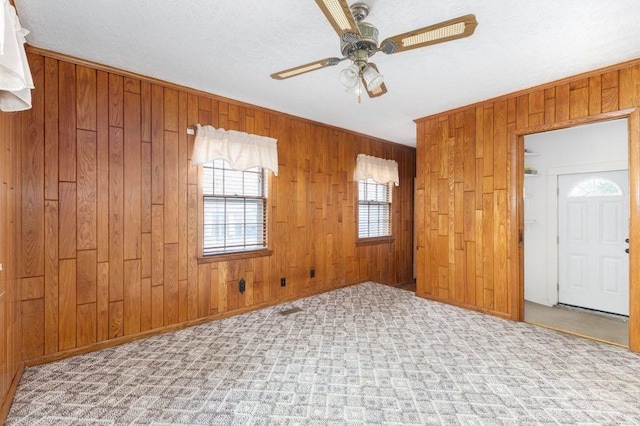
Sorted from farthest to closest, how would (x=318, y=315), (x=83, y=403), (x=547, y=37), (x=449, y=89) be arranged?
(x=318, y=315) → (x=449, y=89) → (x=547, y=37) → (x=83, y=403)

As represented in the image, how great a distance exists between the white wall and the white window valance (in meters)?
3.70

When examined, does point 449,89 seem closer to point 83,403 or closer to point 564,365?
point 564,365

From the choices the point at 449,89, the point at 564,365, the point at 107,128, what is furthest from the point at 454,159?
the point at 107,128

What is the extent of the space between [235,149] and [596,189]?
193 inches

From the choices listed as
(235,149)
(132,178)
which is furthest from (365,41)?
(132,178)

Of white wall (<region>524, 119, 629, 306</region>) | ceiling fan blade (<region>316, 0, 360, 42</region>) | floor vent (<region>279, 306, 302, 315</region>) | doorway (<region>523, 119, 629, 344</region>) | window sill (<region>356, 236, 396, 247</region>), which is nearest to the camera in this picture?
ceiling fan blade (<region>316, 0, 360, 42</region>)

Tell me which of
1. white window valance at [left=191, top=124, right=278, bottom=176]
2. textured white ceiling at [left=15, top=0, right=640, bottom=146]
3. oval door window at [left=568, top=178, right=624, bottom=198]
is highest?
textured white ceiling at [left=15, top=0, right=640, bottom=146]

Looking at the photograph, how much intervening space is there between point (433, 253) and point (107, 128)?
409 centimetres

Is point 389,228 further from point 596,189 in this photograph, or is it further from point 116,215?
point 116,215

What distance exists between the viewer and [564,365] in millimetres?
2498

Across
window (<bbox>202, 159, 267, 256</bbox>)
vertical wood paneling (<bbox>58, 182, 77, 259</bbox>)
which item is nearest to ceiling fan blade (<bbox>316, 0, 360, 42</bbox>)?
window (<bbox>202, 159, 267, 256</bbox>)

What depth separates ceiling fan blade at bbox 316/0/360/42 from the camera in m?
1.47

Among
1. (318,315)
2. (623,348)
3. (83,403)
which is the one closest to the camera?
(83,403)

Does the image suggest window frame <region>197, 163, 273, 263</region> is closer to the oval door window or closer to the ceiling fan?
the ceiling fan
